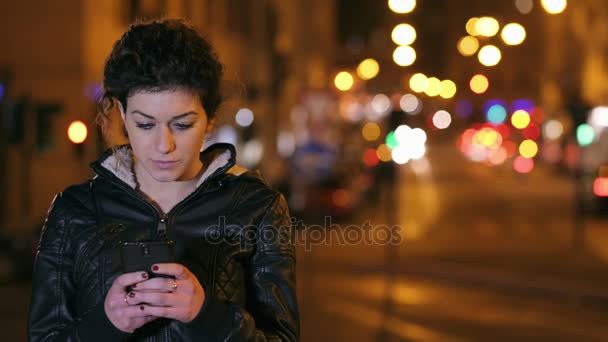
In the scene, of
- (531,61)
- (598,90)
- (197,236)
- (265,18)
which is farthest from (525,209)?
(531,61)

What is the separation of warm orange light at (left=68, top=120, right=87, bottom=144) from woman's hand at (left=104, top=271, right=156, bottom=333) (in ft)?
49.3

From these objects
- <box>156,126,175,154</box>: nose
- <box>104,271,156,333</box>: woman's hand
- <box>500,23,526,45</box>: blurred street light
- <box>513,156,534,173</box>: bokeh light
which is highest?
<box>500,23,526,45</box>: blurred street light

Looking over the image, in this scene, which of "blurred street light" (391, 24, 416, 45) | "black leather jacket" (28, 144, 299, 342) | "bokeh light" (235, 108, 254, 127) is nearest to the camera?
"black leather jacket" (28, 144, 299, 342)

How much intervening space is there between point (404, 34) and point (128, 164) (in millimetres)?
11587

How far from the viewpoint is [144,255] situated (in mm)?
2289

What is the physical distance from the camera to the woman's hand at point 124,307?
2.28 m

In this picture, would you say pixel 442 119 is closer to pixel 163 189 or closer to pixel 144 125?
pixel 163 189

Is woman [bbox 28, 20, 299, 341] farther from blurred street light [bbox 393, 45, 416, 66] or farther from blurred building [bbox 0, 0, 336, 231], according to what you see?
blurred building [bbox 0, 0, 336, 231]

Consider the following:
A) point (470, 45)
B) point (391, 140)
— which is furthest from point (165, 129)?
point (470, 45)

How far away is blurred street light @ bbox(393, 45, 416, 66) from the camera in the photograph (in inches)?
559

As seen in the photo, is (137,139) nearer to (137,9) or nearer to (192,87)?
(192,87)

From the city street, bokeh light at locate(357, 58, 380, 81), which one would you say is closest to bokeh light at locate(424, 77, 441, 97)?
bokeh light at locate(357, 58, 380, 81)

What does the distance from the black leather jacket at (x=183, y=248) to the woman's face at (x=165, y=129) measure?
3.3 inches

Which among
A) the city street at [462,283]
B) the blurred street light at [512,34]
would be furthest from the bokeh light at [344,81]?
the blurred street light at [512,34]
